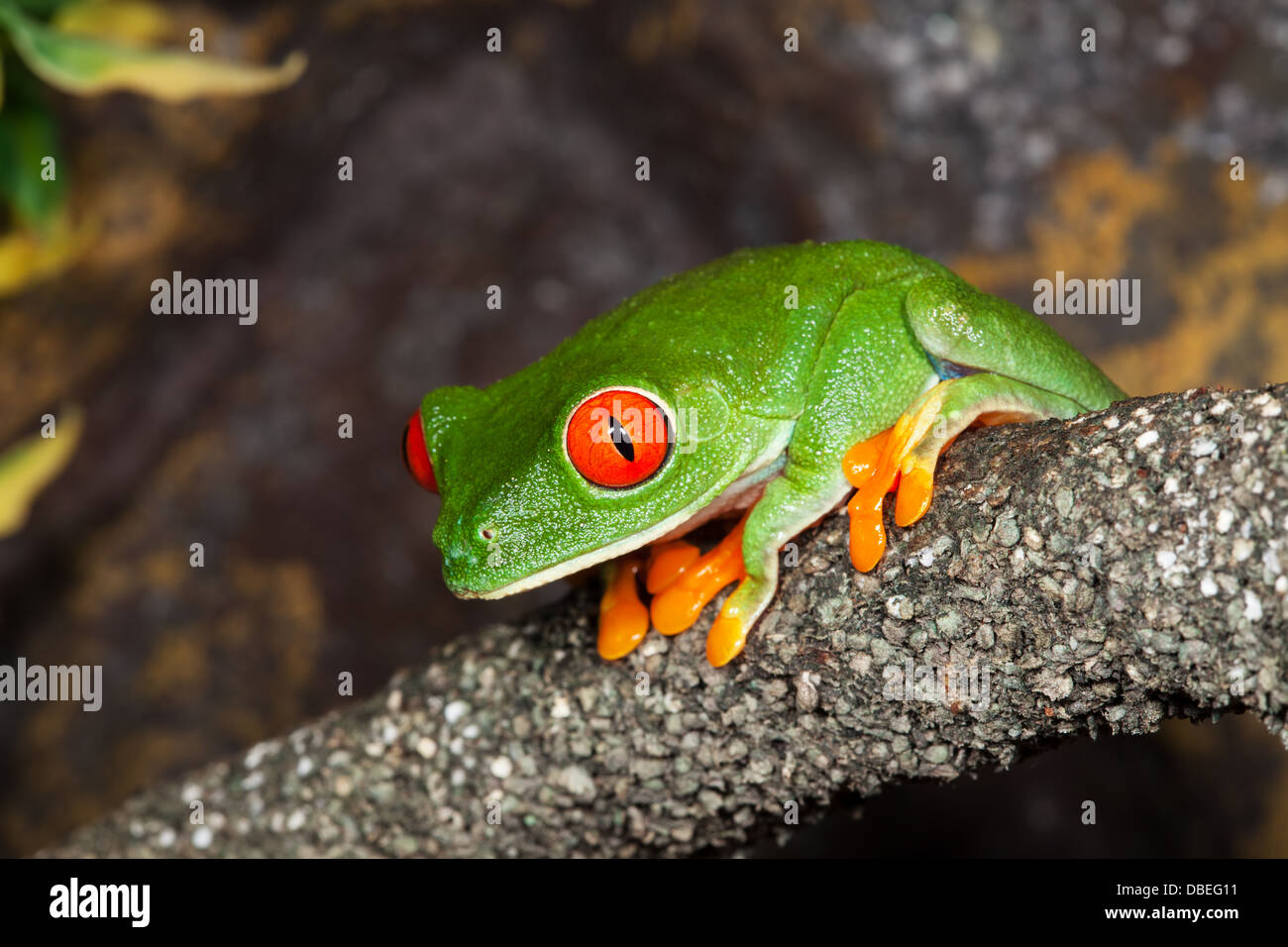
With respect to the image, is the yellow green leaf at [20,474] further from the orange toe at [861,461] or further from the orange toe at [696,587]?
the orange toe at [861,461]

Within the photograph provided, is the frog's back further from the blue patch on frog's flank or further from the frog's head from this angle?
the blue patch on frog's flank

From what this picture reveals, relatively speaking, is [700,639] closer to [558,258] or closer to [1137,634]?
[1137,634]

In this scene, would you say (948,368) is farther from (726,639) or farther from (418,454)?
(418,454)

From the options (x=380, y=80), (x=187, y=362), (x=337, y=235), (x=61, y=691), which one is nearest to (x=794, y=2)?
(x=380, y=80)

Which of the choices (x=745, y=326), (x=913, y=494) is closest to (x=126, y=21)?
(x=745, y=326)

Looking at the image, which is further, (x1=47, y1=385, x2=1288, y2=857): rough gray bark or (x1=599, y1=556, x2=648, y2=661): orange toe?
(x1=599, y1=556, x2=648, y2=661): orange toe

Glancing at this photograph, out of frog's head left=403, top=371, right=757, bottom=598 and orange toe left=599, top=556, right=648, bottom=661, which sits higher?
frog's head left=403, top=371, right=757, bottom=598

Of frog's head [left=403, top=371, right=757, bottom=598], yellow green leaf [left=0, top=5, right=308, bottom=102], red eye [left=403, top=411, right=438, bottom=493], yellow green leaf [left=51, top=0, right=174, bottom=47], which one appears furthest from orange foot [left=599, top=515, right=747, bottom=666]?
yellow green leaf [left=51, top=0, right=174, bottom=47]
